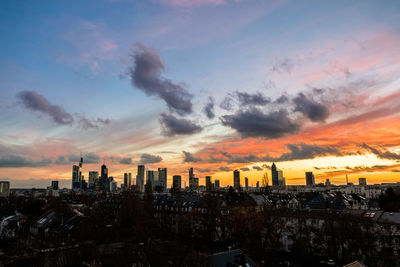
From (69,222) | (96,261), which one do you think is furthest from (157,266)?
(69,222)

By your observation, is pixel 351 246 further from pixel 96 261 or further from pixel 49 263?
pixel 49 263

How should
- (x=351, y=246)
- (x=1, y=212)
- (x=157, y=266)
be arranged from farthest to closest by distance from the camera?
(x=1, y=212)
(x=351, y=246)
(x=157, y=266)

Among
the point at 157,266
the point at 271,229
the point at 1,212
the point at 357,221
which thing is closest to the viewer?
the point at 157,266

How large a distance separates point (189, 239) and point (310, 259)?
110 ft

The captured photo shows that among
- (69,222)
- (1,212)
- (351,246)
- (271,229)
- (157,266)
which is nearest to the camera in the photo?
(157,266)

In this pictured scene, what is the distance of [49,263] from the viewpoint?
3803cm

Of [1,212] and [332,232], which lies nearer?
[332,232]

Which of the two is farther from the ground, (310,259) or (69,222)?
(69,222)

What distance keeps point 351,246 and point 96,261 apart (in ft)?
157

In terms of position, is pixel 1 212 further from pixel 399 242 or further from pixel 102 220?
pixel 399 242

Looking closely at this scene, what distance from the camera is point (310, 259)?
2336 inches

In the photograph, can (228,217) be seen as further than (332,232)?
Yes

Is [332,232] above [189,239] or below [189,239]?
above

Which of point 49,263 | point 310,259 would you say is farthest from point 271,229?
point 49,263
